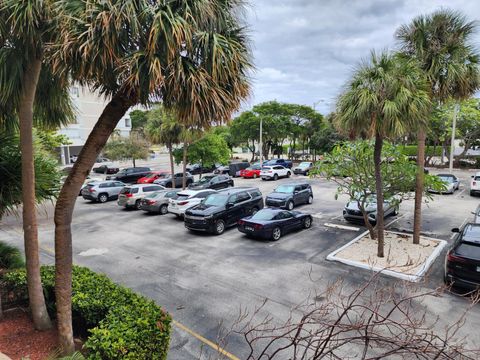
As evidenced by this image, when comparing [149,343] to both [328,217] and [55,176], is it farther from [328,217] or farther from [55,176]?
[328,217]

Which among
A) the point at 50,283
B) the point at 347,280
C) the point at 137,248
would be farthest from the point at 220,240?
the point at 50,283

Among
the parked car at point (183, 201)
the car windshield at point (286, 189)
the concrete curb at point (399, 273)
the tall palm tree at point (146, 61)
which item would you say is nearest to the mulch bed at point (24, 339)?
the tall palm tree at point (146, 61)

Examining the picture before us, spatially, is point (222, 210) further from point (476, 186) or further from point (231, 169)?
point (231, 169)

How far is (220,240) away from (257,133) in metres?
32.3

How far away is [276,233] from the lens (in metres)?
12.8

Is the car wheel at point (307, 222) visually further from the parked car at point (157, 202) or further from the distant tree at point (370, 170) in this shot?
the parked car at point (157, 202)

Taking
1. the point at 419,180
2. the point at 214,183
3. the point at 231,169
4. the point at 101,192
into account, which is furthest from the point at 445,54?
the point at 231,169

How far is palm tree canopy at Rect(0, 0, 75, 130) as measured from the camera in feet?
15.2

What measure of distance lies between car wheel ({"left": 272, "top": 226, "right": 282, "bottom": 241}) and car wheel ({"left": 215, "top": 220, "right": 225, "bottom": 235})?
235cm

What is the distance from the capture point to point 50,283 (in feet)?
21.2

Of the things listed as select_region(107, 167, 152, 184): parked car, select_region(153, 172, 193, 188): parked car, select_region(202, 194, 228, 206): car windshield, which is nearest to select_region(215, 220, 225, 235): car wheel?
select_region(202, 194, 228, 206): car windshield

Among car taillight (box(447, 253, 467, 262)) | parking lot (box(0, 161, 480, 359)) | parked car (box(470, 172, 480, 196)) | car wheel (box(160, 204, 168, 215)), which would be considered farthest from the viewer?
parked car (box(470, 172, 480, 196))

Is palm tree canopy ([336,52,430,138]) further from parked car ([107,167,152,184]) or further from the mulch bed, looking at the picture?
parked car ([107,167,152,184])

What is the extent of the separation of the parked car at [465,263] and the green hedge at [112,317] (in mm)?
6685
